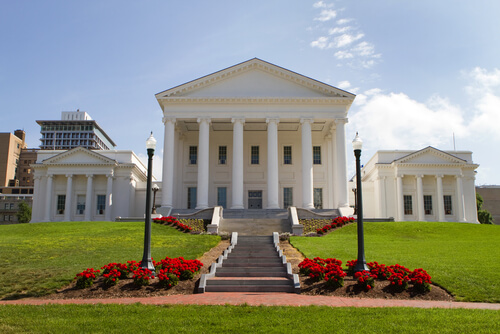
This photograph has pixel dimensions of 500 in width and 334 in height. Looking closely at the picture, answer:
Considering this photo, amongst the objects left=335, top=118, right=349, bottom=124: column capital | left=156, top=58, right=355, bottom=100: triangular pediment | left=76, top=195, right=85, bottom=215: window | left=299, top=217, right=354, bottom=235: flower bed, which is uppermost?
left=156, top=58, right=355, bottom=100: triangular pediment

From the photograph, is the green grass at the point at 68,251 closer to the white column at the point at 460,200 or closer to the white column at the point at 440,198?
the white column at the point at 440,198

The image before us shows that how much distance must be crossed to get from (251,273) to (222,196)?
3287 cm

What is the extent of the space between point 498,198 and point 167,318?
108 meters

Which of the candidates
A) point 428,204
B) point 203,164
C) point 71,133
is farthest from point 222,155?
point 71,133

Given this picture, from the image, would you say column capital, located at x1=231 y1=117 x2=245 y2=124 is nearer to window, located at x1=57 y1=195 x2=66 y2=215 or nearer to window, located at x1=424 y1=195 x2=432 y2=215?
window, located at x1=424 y1=195 x2=432 y2=215

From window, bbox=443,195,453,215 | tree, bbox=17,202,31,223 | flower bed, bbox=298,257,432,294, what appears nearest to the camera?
flower bed, bbox=298,257,432,294

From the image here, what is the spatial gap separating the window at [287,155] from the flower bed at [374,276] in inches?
1341

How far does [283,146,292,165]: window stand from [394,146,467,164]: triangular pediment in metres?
12.8

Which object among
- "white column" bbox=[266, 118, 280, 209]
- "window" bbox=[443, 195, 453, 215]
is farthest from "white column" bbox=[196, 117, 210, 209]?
"window" bbox=[443, 195, 453, 215]

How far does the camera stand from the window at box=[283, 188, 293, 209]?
48.2m

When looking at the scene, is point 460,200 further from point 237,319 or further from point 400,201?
point 237,319

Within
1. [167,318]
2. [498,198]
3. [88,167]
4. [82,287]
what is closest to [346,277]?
[167,318]

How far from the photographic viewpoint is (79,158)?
50531 mm

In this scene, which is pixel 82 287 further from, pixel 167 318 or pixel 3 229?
pixel 3 229
